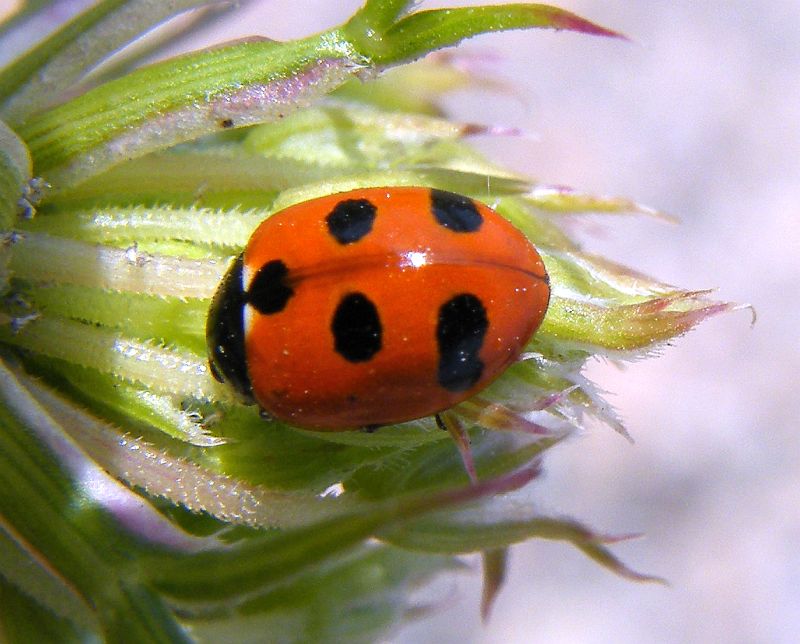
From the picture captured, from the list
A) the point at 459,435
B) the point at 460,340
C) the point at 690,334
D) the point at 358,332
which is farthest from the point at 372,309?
the point at 690,334

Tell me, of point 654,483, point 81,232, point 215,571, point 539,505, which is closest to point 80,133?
point 81,232

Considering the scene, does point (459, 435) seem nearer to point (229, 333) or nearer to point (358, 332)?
point (358, 332)

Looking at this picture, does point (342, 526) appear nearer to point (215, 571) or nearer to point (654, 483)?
point (215, 571)

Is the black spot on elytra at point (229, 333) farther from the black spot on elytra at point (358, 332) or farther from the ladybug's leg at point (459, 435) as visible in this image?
the ladybug's leg at point (459, 435)

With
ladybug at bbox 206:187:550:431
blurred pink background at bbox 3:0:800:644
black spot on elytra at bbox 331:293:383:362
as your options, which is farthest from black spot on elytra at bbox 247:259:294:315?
blurred pink background at bbox 3:0:800:644

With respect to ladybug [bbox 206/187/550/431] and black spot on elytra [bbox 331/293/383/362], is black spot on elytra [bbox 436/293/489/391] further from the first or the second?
black spot on elytra [bbox 331/293/383/362]

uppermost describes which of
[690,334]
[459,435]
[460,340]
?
[460,340]
